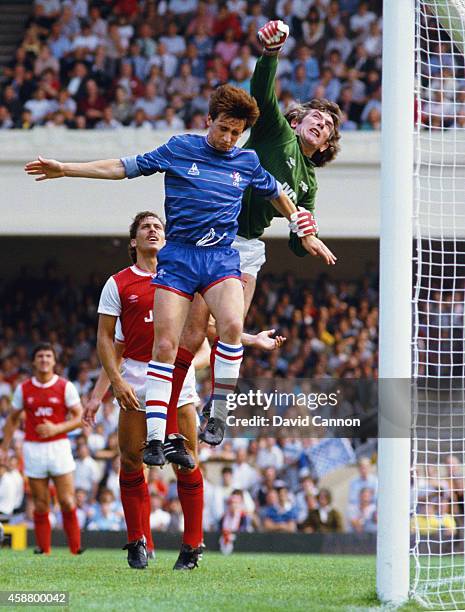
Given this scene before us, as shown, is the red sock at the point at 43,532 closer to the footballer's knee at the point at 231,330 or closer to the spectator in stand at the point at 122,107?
the footballer's knee at the point at 231,330

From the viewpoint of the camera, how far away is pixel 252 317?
18578 millimetres

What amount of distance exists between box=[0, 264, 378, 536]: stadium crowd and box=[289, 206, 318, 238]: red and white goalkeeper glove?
27.1ft

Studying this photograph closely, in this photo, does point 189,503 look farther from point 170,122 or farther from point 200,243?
point 170,122

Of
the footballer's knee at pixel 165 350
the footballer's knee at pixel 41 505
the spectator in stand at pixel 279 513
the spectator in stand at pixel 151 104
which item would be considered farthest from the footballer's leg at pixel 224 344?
the spectator in stand at pixel 151 104

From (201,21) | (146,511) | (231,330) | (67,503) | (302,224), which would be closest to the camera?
(231,330)

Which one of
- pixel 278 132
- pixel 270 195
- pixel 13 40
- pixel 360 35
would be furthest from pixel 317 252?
pixel 13 40

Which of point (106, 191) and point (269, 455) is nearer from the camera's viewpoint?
point (269, 455)

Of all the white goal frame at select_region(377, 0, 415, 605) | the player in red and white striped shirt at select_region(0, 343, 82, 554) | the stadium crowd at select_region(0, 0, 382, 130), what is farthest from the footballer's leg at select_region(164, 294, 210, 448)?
the stadium crowd at select_region(0, 0, 382, 130)

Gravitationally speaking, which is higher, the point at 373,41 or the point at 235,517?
the point at 373,41

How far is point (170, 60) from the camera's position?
1902cm

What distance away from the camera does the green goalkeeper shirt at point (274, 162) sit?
714 centimetres

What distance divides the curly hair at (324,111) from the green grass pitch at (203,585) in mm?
2819

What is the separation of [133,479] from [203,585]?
1504mm

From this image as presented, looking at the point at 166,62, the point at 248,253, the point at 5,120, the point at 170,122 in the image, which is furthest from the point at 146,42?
the point at 248,253
